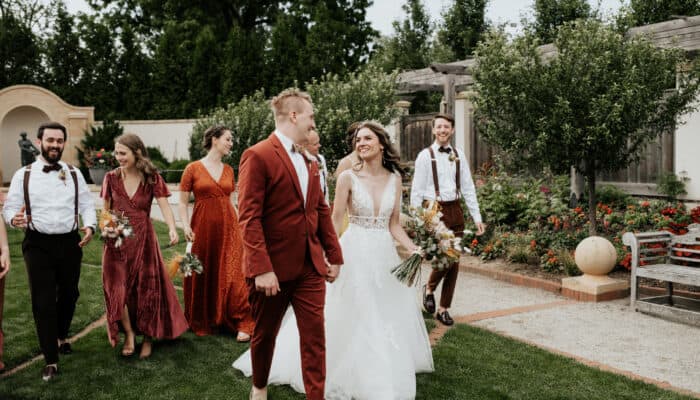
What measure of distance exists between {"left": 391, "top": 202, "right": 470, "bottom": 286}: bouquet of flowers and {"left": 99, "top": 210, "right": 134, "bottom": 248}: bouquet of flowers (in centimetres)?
233

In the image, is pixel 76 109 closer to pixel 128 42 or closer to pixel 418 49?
pixel 128 42

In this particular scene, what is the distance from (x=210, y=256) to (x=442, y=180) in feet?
8.21

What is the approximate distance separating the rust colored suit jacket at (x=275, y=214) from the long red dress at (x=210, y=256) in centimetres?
254

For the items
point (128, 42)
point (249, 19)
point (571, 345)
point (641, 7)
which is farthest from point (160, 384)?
point (249, 19)

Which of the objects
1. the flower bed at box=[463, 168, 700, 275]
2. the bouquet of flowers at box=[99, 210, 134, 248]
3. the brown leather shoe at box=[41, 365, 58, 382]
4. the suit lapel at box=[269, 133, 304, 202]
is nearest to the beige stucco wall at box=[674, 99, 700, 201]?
the flower bed at box=[463, 168, 700, 275]

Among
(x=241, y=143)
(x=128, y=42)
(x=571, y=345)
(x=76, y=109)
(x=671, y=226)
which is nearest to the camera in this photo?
(x=571, y=345)

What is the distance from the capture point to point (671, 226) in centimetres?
923

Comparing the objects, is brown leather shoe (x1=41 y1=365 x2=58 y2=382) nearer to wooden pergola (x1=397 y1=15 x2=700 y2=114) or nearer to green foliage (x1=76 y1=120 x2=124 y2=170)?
wooden pergola (x1=397 y1=15 x2=700 y2=114)

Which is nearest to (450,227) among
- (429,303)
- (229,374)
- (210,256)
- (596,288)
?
(429,303)

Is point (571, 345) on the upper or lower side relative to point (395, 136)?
lower

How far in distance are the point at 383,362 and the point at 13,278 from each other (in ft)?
24.3

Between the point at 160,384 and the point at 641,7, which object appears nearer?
the point at 160,384

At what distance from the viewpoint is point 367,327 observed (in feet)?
15.8

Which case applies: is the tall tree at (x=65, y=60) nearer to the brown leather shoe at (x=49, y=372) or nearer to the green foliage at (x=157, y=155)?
the green foliage at (x=157, y=155)
